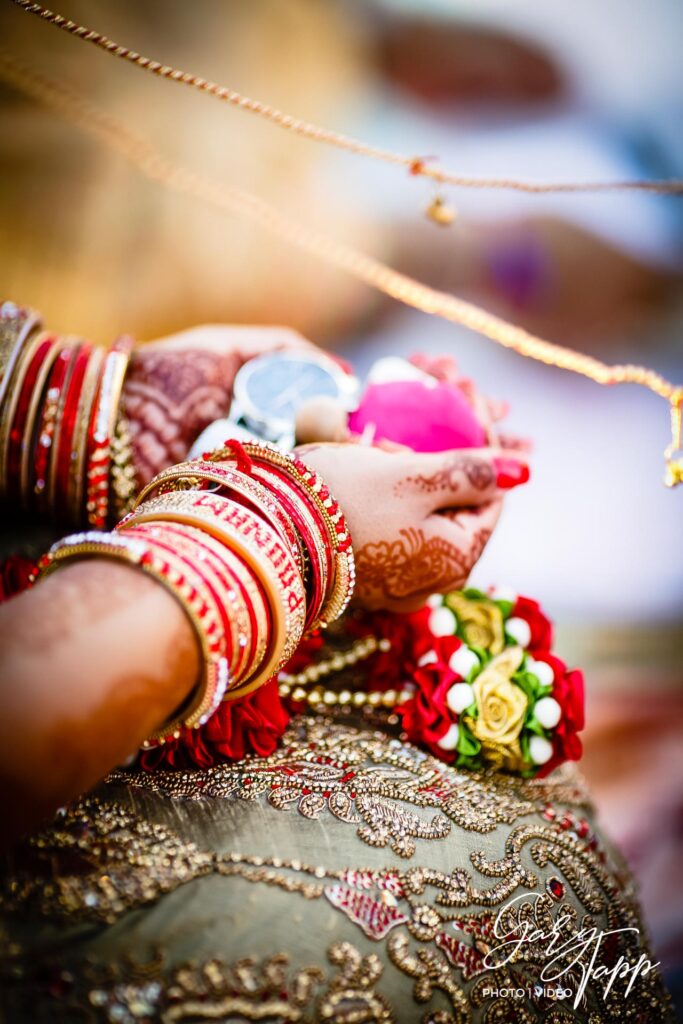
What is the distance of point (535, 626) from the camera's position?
1241 millimetres

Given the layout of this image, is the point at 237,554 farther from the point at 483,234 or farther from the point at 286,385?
the point at 483,234

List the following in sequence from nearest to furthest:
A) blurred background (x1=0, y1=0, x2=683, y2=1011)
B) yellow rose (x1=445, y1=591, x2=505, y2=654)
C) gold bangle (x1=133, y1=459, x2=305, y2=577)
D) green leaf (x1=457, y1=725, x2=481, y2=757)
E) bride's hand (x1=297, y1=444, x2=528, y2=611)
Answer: gold bangle (x1=133, y1=459, x2=305, y2=577)
bride's hand (x1=297, y1=444, x2=528, y2=611)
green leaf (x1=457, y1=725, x2=481, y2=757)
yellow rose (x1=445, y1=591, x2=505, y2=654)
blurred background (x1=0, y1=0, x2=683, y2=1011)

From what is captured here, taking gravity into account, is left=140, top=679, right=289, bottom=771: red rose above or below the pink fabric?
below

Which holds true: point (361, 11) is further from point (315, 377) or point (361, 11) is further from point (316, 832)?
point (316, 832)

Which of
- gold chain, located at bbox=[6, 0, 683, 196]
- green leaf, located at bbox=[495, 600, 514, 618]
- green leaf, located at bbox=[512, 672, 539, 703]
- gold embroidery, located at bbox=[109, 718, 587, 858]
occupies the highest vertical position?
gold chain, located at bbox=[6, 0, 683, 196]

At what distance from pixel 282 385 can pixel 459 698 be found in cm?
56

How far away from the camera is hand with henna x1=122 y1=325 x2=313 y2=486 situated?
3.83 ft

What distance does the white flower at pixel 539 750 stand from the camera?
3.67 feet

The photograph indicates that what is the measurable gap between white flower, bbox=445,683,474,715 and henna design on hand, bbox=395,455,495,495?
0.30 meters

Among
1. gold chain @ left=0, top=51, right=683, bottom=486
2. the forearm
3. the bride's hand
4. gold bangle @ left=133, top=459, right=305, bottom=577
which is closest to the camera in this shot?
the forearm

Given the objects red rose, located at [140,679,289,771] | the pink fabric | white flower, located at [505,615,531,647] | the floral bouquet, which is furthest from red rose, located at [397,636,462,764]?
the pink fabric

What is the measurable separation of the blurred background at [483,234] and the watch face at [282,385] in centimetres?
71

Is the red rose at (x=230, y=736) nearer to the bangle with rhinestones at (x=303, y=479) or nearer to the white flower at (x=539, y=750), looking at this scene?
the bangle with rhinestones at (x=303, y=479)

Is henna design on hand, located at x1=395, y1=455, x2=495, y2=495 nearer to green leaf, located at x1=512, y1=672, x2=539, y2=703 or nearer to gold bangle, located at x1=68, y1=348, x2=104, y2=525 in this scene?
green leaf, located at x1=512, y1=672, x2=539, y2=703
